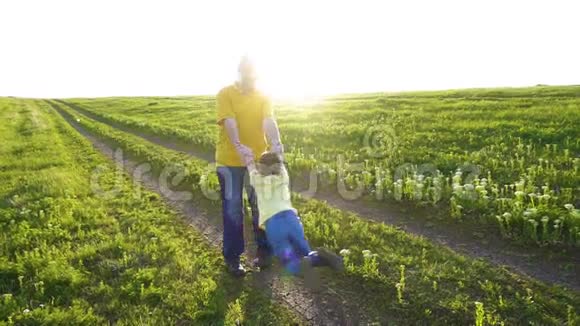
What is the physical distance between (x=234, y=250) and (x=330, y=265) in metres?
1.57

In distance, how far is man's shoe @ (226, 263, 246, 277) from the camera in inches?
272

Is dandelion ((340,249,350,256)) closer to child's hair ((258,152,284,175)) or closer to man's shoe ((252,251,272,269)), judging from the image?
man's shoe ((252,251,272,269))

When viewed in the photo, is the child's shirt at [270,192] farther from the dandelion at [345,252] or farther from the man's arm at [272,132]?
the dandelion at [345,252]

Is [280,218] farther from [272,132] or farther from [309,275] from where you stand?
[272,132]

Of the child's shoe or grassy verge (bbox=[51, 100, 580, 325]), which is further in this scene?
the child's shoe

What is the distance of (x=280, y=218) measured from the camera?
657 cm

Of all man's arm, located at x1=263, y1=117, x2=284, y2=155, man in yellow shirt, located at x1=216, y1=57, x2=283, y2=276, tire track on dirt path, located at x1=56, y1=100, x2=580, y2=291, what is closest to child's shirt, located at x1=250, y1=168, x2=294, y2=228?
man in yellow shirt, located at x1=216, y1=57, x2=283, y2=276

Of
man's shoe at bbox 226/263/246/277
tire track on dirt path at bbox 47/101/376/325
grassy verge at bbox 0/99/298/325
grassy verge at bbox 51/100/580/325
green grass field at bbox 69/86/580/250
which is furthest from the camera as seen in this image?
green grass field at bbox 69/86/580/250

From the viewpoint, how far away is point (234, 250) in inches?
278

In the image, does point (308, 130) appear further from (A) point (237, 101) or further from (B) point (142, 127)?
(A) point (237, 101)

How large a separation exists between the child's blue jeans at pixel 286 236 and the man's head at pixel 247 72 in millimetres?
1958

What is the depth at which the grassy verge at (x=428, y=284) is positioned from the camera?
546cm

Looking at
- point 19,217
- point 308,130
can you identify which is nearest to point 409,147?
point 308,130

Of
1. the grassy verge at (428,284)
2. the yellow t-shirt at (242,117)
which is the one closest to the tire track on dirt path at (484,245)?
the grassy verge at (428,284)
